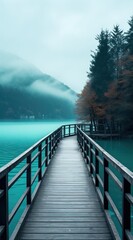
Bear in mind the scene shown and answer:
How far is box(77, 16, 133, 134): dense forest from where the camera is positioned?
3488cm

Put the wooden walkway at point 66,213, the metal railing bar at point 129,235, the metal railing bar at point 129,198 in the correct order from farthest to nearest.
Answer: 1. the wooden walkway at point 66,213
2. the metal railing bar at point 129,235
3. the metal railing bar at point 129,198

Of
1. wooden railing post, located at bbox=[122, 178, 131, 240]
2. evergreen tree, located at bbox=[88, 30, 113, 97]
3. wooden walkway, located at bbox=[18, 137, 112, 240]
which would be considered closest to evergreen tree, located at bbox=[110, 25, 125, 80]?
evergreen tree, located at bbox=[88, 30, 113, 97]

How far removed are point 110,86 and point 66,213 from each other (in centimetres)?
3391

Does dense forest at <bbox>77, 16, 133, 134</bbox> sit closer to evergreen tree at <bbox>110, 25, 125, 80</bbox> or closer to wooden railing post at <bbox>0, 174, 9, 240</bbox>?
evergreen tree at <bbox>110, 25, 125, 80</bbox>

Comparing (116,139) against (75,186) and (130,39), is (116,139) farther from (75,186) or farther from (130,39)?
(75,186)

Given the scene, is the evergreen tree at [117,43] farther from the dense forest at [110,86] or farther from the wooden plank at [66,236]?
the wooden plank at [66,236]

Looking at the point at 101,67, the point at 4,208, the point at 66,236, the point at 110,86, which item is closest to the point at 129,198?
the point at 4,208

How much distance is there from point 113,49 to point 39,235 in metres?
43.5

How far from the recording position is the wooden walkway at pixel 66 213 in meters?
3.93

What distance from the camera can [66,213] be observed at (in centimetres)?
480

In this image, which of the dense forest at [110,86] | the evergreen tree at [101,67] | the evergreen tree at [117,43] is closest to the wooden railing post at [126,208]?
the dense forest at [110,86]

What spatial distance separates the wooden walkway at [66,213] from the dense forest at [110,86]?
2805cm

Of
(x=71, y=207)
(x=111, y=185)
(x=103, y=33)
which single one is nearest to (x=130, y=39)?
(x=103, y=33)

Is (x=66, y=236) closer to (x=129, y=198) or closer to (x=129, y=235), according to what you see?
(x=129, y=235)
